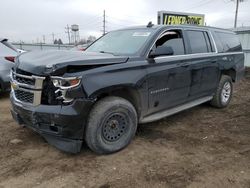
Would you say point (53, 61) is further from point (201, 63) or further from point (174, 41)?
point (201, 63)

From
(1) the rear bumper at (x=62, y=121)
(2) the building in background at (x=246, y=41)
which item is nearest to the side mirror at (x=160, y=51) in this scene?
(1) the rear bumper at (x=62, y=121)

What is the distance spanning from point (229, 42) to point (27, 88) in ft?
16.2

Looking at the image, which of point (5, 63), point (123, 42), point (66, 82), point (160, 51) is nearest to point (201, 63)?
point (160, 51)

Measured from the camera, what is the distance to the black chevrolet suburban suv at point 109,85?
340cm

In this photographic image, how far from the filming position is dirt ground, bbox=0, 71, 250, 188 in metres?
3.20

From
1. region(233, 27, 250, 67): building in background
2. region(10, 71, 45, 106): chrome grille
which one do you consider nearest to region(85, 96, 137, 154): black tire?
region(10, 71, 45, 106): chrome grille

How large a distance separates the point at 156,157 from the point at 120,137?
0.60 metres

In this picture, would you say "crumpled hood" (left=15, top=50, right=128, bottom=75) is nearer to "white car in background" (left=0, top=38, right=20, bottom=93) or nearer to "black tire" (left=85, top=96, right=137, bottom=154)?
"black tire" (left=85, top=96, right=137, bottom=154)

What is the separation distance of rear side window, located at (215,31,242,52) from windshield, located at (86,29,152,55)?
2370 millimetres

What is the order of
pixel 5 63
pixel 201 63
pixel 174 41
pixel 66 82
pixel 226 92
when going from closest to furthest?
pixel 66 82 < pixel 174 41 < pixel 201 63 < pixel 226 92 < pixel 5 63

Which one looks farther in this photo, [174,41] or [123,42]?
[174,41]

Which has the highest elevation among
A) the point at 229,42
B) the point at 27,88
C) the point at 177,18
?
A: the point at 177,18

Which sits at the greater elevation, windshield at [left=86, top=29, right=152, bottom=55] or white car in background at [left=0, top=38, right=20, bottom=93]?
windshield at [left=86, top=29, right=152, bottom=55]

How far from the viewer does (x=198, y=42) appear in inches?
213
